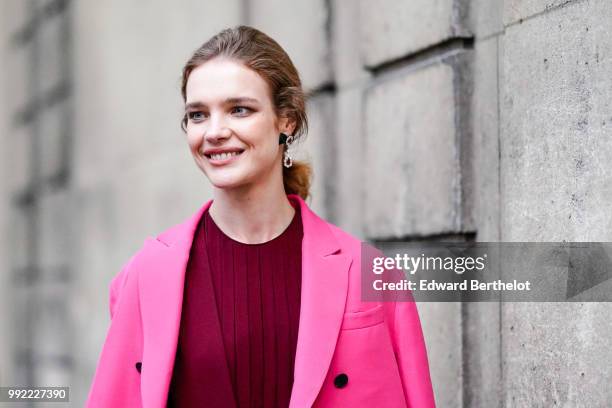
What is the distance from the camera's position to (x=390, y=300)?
123 inches

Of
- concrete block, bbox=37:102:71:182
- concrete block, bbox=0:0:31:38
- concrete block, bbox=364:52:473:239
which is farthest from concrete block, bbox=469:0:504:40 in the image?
concrete block, bbox=0:0:31:38

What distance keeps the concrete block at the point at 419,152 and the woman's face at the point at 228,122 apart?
127 cm

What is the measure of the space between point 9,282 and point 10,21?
3.10 meters

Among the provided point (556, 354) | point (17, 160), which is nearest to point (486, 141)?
point (556, 354)

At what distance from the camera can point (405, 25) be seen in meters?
4.39

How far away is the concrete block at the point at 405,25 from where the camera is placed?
4094 millimetres

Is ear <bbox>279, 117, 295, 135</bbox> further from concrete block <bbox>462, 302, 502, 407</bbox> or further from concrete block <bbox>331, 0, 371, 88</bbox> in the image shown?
concrete block <bbox>331, 0, 371, 88</bbox>

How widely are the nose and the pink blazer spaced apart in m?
0.36

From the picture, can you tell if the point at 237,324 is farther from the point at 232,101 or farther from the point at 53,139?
the point at 53,139

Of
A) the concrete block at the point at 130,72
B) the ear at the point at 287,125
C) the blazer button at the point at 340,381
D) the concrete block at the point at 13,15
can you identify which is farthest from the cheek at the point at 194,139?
the concrete block at the point at 13,15

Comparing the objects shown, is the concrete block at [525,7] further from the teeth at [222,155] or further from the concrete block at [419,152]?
the teeth at [222,155]

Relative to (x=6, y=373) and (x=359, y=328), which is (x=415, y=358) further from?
(x=6, y=373)

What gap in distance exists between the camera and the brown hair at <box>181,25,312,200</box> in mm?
3035

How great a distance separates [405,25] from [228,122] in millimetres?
1647
